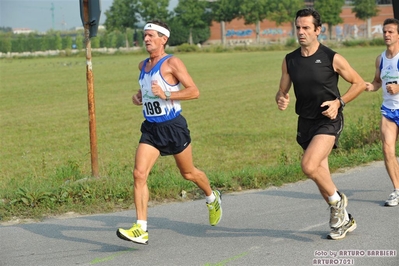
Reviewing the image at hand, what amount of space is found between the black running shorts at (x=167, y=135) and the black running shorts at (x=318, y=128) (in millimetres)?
1250

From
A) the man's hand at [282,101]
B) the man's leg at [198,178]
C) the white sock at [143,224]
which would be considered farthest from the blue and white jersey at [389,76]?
the white sock at [143,224]

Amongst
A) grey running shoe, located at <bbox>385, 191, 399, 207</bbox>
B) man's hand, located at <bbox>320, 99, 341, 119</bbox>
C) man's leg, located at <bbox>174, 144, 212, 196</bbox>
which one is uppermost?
man's hand, located at <bbox>320, 99, 341, 119</bbox>

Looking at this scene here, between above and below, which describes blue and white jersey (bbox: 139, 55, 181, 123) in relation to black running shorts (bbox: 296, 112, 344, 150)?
above

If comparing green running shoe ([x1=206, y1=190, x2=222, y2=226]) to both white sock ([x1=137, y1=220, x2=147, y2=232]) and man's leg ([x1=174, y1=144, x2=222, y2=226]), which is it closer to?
man's leg ([x1=174, y1=144, x2=222, y2=226])

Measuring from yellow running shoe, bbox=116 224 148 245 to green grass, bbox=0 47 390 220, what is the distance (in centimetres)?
208

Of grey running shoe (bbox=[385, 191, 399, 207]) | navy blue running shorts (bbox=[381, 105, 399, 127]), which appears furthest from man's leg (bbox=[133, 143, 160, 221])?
navy blue running shorts (bbox=[381, 105, 399, 127])

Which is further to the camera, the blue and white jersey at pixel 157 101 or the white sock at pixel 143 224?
the blue and white jersey at pixel 157 101

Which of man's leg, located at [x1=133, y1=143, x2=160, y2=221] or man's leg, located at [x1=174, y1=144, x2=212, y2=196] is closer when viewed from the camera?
man's leg, located at [x1=133, y1=143, x2=160, y2=221]

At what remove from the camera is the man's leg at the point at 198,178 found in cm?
767

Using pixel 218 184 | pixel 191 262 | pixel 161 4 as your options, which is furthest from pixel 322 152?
pixel 161 4

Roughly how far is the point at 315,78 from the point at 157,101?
1.65 m

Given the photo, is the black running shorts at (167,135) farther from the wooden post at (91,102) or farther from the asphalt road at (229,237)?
the wooden post at (91,102)

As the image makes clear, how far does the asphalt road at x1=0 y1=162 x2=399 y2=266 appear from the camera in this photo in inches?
260

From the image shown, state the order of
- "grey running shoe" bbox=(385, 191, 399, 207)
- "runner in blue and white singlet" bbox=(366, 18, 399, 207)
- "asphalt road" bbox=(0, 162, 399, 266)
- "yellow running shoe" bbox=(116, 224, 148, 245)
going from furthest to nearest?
"runner in blue and white singlet" bbox=(366, 18, 399, 207)
"grey running shoe" bbox=(385, 191, 399, 207)
"yellow running shoe" bbox=(116, 224, 148, 245)
"asphalt road" bbox=(0, 162, 399, 266)
